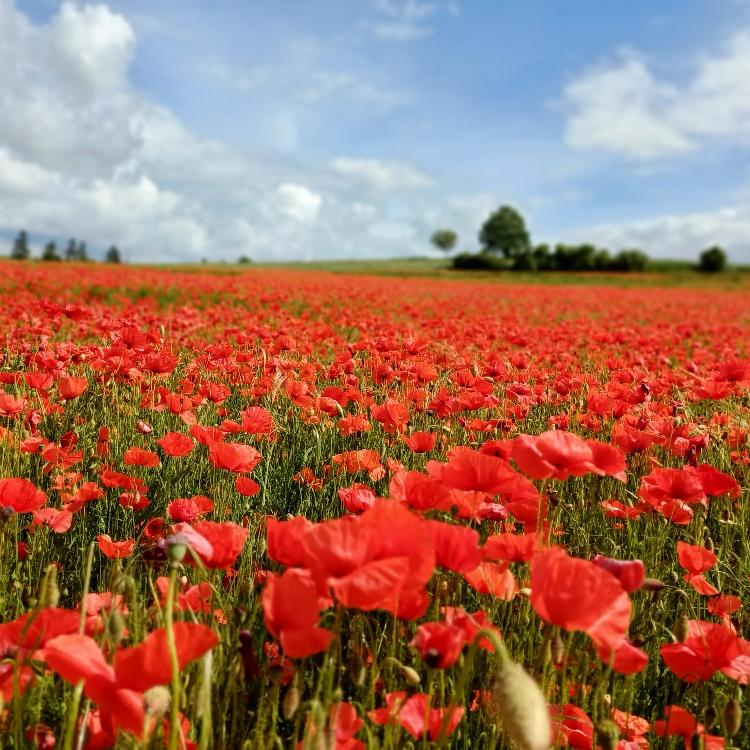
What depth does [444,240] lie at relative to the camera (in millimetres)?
104438

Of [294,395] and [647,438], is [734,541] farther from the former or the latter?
[294,395]

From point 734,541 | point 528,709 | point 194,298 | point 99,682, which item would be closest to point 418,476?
point 528,709

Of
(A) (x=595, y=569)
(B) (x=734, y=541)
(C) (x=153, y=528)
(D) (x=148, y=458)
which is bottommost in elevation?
(B) (x=734, y=541)

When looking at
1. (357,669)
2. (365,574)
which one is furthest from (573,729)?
(365,574)

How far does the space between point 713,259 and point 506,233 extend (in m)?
28.0

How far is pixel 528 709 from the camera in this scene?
2.80 feet

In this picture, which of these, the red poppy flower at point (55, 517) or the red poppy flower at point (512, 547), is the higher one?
the red poppy flower at point (512, 547)

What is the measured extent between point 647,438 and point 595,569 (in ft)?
5.59

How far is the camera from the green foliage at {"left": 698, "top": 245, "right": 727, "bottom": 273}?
69250 millimetres

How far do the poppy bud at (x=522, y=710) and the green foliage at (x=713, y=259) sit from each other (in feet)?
A: 257

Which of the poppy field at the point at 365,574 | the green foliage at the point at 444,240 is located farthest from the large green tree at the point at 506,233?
the poppy field at the point at 365,574

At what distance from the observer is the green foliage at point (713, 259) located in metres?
69.2

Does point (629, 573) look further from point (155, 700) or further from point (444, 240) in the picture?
point (444, 240)

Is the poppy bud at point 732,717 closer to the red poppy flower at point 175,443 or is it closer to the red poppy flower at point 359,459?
the red poppy flower at point 359,459
